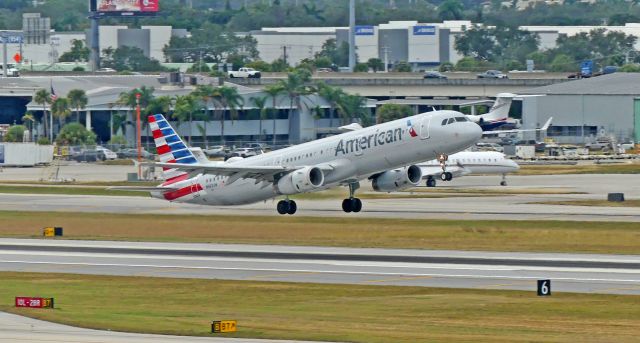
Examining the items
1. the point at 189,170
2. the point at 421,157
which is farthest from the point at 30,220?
the point at 421,157

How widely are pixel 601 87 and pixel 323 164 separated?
11152 centimetres

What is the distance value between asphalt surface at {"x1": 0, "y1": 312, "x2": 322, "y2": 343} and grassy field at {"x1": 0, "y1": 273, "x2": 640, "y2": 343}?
1.11 meters

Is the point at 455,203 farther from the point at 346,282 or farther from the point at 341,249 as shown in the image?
the point at 346,282

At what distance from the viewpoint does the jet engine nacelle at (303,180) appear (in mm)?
83688

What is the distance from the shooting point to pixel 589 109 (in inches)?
7387

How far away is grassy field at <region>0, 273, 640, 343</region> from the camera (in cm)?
4597

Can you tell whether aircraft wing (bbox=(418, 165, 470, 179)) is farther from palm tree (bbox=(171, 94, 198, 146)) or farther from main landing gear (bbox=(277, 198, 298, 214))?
palm tree (bbox=(171, 94, 198, 146))

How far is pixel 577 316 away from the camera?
5006 cm

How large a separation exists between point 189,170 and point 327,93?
112500mm

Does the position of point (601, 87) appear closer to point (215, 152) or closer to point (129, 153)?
point (215, 152)

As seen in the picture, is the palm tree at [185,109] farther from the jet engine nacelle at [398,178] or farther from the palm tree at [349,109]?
the jet engine nacelle at [398,178]

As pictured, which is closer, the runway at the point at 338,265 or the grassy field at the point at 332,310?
the grassy field at the point at 332,310

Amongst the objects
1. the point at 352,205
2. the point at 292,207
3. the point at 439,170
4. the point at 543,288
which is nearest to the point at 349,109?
the point at 439,170

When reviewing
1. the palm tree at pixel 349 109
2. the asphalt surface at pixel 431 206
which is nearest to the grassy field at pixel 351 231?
the asphalt surface at pixel 431 206
